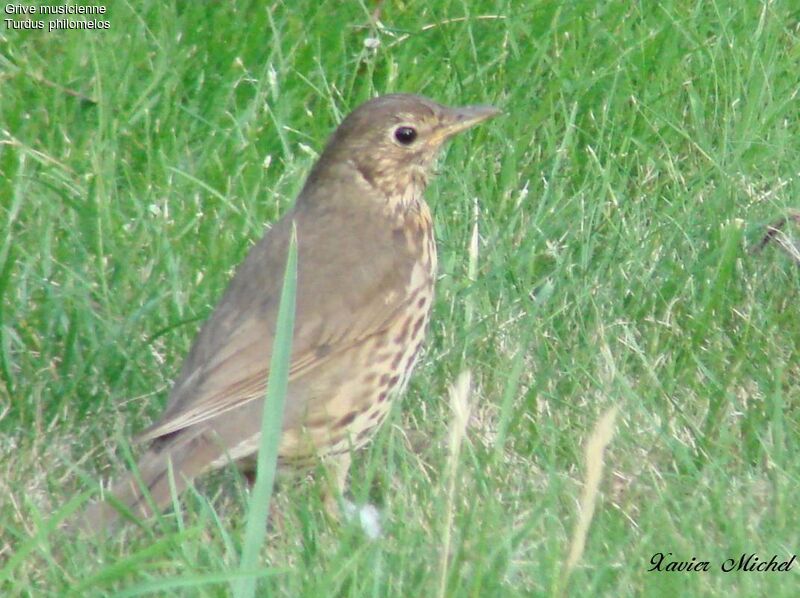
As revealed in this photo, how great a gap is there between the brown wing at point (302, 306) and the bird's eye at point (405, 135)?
0.58ft

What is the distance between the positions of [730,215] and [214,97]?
165 cm

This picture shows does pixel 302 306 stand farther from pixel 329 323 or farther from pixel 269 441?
pixel 269 441

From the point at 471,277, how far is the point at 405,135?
543 mm

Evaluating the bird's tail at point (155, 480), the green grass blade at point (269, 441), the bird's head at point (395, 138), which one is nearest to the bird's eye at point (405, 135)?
the bird's head at point (395, 138)

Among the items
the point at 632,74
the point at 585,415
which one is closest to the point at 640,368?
the point at 585,415

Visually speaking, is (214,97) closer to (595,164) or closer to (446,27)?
(446,27)

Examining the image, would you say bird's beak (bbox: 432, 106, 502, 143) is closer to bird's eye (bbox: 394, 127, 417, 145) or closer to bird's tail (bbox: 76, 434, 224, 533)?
bird's eye (bbox: 394, 127, 417, 145)

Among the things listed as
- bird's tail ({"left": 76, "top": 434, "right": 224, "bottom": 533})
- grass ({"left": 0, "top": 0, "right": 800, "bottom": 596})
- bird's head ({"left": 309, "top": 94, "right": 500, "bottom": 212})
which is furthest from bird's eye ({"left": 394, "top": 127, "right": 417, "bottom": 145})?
bird's tail ({"left": 76, "top": 434, "right": 224, "bottom": 533})

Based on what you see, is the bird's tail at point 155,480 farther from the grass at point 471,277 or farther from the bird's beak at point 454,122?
the bird's beak at point 454,122

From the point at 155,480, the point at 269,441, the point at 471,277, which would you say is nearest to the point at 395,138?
the point at 471,277

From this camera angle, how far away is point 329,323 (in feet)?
13.5

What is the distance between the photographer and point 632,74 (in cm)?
583

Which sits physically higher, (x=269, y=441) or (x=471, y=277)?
(x=269, y=441)

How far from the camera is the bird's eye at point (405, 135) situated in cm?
446
